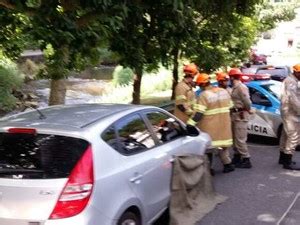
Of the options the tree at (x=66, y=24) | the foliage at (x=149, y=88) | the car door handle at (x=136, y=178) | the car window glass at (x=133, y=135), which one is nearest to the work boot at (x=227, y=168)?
the tree at (x=66, y=24)

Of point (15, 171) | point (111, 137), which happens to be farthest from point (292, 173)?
point (15, 171)

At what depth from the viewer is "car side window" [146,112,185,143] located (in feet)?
18.9

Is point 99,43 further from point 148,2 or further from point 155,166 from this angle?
point 155,166

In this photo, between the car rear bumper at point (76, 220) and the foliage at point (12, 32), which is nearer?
the car rear bumper at point (76, 220)

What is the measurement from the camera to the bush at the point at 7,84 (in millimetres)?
23256

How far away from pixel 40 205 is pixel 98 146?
27.9 inches

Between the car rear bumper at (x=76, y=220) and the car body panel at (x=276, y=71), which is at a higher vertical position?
the car body panel at (x=276, y=71)

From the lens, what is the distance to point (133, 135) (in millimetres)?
5160

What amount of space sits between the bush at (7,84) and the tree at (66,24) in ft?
48.9

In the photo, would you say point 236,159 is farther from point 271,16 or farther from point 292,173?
point 271,16

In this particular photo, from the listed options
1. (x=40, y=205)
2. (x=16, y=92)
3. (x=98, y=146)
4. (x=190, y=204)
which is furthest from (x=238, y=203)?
(x=16, y=92)

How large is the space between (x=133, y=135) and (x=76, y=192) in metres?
1.16

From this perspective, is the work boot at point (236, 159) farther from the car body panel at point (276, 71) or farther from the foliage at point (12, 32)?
the car body panel at point (276, 71)

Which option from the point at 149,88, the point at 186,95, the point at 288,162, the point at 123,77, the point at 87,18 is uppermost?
the point at 87,18
